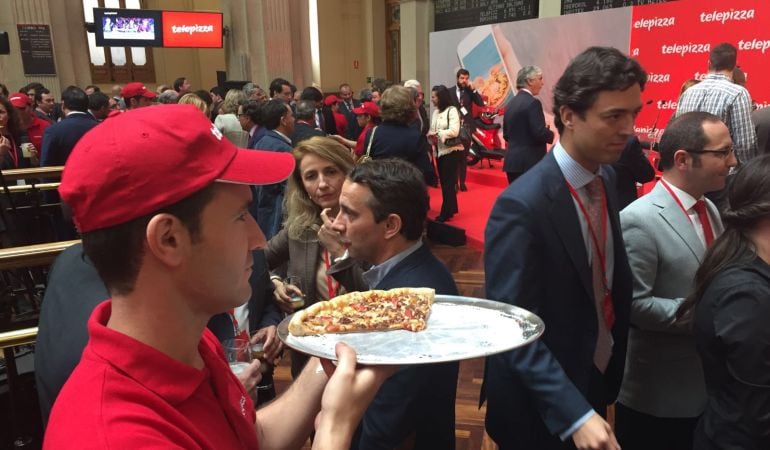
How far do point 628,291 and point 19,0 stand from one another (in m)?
15.1

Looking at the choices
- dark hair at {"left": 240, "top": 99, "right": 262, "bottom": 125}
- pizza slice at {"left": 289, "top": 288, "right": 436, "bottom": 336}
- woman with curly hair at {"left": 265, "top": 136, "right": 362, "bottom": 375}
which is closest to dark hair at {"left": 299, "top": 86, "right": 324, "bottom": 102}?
dark hair at {"left": 240, "top": 99, "right": 262, "bottom": 125}

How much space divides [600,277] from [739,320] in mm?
399

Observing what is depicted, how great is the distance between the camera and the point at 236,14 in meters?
14.4

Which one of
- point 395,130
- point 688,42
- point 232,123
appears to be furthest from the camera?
point 688,42

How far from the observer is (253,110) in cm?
552

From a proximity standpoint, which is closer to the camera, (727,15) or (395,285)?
(395,285)

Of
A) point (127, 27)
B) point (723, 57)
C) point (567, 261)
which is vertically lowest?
point (567, 261)

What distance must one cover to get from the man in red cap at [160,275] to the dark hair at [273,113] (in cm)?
404

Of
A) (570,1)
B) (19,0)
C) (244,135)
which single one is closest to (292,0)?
(19,0)

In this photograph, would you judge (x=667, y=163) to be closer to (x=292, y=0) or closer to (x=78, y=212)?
(x=78, y=212)

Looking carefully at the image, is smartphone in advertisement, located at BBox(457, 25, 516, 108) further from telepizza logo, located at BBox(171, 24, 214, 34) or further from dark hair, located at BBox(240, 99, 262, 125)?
telepizza logo, located at BBox(171, 24, 214, 34)

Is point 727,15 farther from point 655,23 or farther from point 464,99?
point 464,99

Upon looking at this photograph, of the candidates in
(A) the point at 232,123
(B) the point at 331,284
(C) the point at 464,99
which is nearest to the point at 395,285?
(B) the point at 331,284

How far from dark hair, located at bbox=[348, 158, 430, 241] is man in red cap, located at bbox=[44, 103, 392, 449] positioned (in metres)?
0.76
